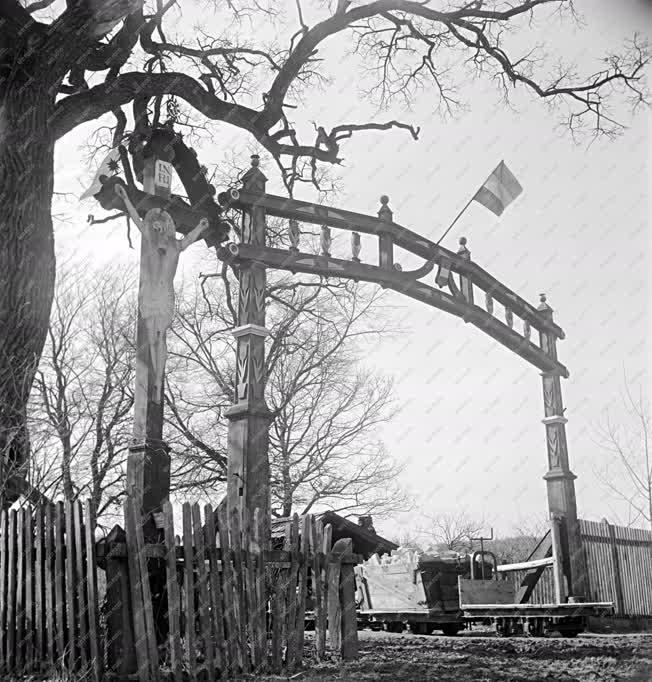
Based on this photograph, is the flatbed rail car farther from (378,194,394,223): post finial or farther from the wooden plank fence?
(378,194,394,223): post finial

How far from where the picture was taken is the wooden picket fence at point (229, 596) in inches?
248

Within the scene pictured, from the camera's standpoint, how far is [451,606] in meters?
15.7

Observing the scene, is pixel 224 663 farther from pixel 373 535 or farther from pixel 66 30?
pixel 373 535

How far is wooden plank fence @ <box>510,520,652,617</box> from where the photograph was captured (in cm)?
1594

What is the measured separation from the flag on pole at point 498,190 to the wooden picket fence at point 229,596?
8.57 m

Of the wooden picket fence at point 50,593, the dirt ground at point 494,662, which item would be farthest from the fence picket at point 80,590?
the dirt ground at point 494,662

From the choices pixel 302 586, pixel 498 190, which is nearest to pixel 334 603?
pixel 302 586

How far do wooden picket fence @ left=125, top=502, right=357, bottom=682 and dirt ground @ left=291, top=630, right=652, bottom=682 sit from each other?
0.45 metres

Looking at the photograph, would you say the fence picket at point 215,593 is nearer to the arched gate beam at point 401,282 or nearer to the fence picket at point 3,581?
the fence picket at point 3,581

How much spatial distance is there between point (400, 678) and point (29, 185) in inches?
258

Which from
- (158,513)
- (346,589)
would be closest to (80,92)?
(158,513)

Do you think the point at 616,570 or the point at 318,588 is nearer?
the point at 318,588

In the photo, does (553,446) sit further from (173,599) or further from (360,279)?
(173,599)

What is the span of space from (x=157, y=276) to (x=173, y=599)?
3.40 m
